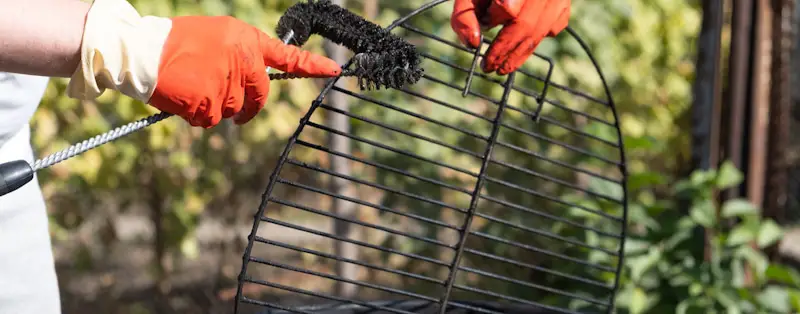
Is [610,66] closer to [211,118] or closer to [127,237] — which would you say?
[211,118]

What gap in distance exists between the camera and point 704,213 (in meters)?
2.37

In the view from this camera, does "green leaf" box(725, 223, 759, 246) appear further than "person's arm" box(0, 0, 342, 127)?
Yes

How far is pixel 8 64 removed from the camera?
978 mm

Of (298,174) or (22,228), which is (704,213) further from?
(22,228)

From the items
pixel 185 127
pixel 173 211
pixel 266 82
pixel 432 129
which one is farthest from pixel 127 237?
pixel 266 82

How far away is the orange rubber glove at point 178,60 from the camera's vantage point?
100 centimetres

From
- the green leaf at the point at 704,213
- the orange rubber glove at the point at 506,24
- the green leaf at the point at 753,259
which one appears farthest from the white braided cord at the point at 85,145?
the green leaf at the point at 753,259

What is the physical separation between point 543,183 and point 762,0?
106 cm

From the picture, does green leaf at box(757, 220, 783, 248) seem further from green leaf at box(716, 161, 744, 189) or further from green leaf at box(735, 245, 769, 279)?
green leaf at box(716, 161, 744, 189)

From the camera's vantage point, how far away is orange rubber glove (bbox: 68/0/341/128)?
100 cm

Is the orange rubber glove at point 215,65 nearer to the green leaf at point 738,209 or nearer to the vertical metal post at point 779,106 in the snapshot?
the green leaf at point 738,209

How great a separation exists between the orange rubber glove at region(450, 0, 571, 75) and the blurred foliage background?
44.2 inches

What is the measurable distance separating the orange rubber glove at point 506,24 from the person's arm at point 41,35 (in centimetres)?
57

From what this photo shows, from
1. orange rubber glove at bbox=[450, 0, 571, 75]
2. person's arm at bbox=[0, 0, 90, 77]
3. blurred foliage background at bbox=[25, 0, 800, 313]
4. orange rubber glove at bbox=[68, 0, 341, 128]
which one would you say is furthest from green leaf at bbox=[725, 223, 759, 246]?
person's arm at bbox=[0, 0, 90, 77]
